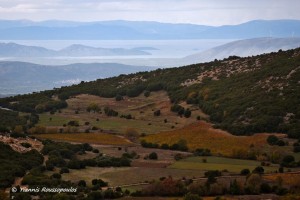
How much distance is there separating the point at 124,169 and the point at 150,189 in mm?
13242

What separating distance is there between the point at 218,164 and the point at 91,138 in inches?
977

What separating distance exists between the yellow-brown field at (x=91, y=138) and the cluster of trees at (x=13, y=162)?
58.4 feet

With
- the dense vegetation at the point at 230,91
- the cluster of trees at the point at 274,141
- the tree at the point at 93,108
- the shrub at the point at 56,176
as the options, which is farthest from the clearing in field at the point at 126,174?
the tree at the point at 93,108

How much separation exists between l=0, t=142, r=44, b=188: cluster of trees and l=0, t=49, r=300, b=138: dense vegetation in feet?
99.2

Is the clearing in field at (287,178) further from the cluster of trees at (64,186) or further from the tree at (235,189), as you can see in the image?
the cluster of trees at (64,186)

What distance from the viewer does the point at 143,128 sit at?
9506 cm

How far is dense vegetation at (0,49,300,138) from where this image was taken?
290ft

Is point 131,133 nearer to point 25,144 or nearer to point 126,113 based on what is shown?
point 126,113

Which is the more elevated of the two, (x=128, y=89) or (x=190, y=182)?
(x=128, y=89)

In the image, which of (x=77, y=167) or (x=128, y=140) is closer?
(x=77, y=167)

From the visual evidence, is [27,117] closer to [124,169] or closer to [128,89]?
[128,89]

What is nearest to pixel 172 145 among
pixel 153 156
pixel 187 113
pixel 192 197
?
pixel 153 156

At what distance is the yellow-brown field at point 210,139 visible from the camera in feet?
250

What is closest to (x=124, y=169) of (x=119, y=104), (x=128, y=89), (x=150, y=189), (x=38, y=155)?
(x=38, y=155)
